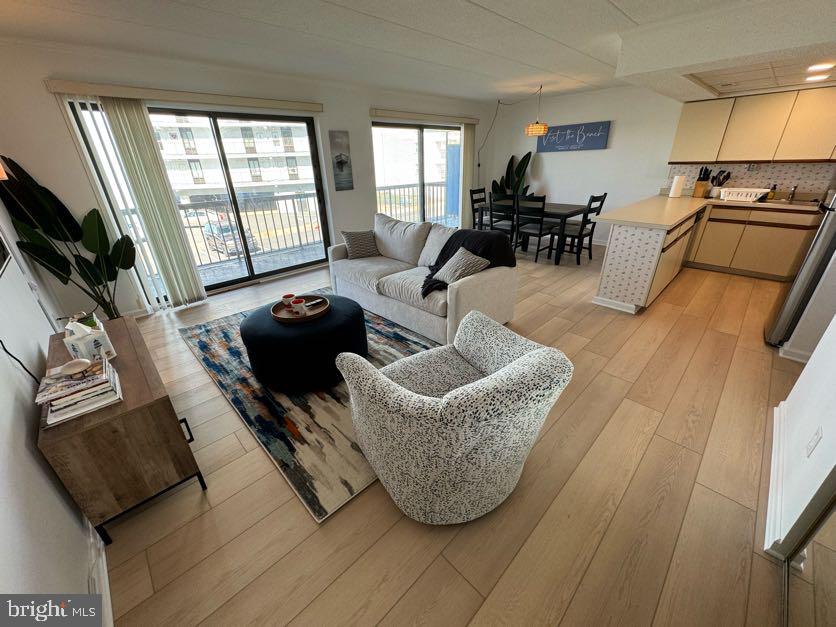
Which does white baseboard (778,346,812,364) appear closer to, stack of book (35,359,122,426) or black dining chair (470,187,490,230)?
black dining chair (470,187,490,230)

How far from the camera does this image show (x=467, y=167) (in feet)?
20.3

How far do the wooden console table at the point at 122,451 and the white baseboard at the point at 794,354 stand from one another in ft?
12.9

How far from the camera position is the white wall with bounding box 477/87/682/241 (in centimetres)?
460

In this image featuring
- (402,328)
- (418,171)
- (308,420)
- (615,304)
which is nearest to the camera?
(308,420)

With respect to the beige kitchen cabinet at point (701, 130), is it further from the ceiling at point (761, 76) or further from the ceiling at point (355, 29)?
the ceiling at point (355, 29)

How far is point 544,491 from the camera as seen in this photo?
1534 mm

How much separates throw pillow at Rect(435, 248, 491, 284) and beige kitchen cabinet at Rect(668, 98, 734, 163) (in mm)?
3653

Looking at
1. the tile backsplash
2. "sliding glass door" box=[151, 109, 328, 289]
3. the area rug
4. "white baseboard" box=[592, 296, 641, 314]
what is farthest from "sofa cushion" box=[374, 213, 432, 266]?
the tile backsplash

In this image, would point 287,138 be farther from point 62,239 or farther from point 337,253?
point 62,239

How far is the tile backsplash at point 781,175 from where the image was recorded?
360cm

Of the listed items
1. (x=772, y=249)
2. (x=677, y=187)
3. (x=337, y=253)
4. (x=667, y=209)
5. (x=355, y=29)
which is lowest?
(x=772, y=249)

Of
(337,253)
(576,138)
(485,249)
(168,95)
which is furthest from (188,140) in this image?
(576,138)

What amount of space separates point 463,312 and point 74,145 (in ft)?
11.7

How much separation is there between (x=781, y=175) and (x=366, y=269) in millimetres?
5048
